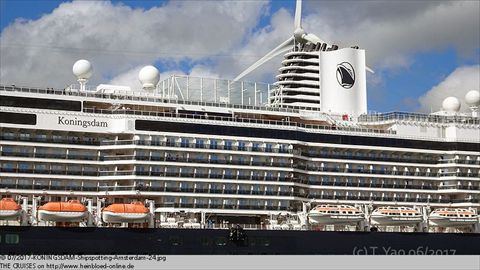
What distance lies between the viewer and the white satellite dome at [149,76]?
64.2 m

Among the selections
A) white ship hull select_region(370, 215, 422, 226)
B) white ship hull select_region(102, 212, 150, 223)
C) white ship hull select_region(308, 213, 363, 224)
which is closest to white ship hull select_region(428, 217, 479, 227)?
white ship hull select_region(370, 215, 422, 226)

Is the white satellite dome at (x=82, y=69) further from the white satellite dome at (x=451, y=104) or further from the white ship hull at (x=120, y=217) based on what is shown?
the white satellite dome at (x=451, y=104)

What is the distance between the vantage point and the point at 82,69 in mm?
62406

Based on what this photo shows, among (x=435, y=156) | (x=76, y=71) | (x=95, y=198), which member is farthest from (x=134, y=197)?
(x=435, y=156)

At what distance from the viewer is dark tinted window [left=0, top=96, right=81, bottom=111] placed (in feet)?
185

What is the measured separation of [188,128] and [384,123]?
18.1 metres

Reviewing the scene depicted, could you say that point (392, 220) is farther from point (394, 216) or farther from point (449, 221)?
point (449, 221)

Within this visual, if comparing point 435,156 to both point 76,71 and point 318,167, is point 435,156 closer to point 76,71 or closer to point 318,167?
point 318,167

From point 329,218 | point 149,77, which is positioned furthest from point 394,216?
point 149,77

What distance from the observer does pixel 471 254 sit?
208 feet

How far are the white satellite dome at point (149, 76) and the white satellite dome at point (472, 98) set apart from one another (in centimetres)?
2822

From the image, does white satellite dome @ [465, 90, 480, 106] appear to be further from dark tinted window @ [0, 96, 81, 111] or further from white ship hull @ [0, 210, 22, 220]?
white ship hull @ [0, 210, 22, 220]

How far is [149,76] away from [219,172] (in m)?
9.79

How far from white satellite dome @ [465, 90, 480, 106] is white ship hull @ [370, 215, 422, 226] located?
60.4ft
